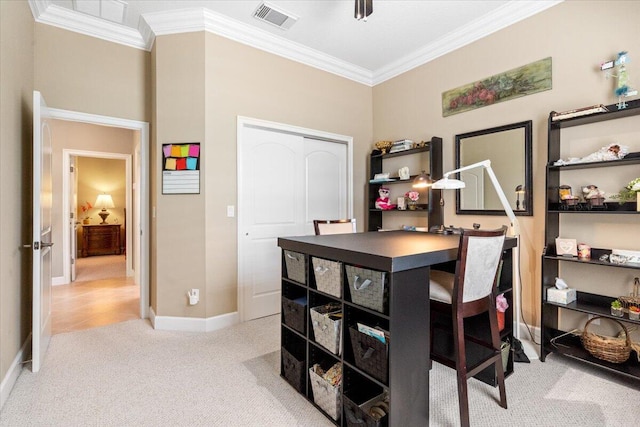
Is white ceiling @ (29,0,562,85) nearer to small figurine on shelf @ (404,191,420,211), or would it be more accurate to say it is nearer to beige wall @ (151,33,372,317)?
beige wall @ (151,33,372,317)

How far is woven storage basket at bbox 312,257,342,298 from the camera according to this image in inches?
65.9

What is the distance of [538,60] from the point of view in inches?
107

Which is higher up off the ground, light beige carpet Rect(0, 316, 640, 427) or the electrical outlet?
the electrical outlet

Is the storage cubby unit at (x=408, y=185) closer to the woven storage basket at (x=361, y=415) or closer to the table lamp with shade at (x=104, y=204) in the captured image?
the woven storage basket at (x=361, y=415)

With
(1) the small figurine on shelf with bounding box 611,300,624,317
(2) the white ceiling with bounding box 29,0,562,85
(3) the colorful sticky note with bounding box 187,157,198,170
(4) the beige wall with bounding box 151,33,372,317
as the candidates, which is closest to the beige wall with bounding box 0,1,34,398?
(2) the white ceiling with bounding box 29,0,562,85

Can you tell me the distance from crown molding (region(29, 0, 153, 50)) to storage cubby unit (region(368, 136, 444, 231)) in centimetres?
290

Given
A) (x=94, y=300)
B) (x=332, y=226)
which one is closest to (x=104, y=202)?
(x=94, y=300)

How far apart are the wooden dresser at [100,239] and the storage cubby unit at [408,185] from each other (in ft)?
20.5

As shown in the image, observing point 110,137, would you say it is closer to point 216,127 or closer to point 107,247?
point 216,127

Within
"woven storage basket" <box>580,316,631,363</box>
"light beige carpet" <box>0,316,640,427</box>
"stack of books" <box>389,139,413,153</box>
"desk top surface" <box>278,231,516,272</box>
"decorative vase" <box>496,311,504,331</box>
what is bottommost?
"light beige carpet" <box>0,316,640,427</box>

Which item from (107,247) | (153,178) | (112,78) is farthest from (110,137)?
(107,247)

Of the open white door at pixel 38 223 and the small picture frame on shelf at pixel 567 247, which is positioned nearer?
the open white door at pixel 38 223

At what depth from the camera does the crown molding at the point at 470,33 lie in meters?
2.74

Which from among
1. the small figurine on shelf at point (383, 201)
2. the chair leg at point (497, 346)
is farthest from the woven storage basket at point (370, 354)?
the small figurine on shelf at point (383, 201)
